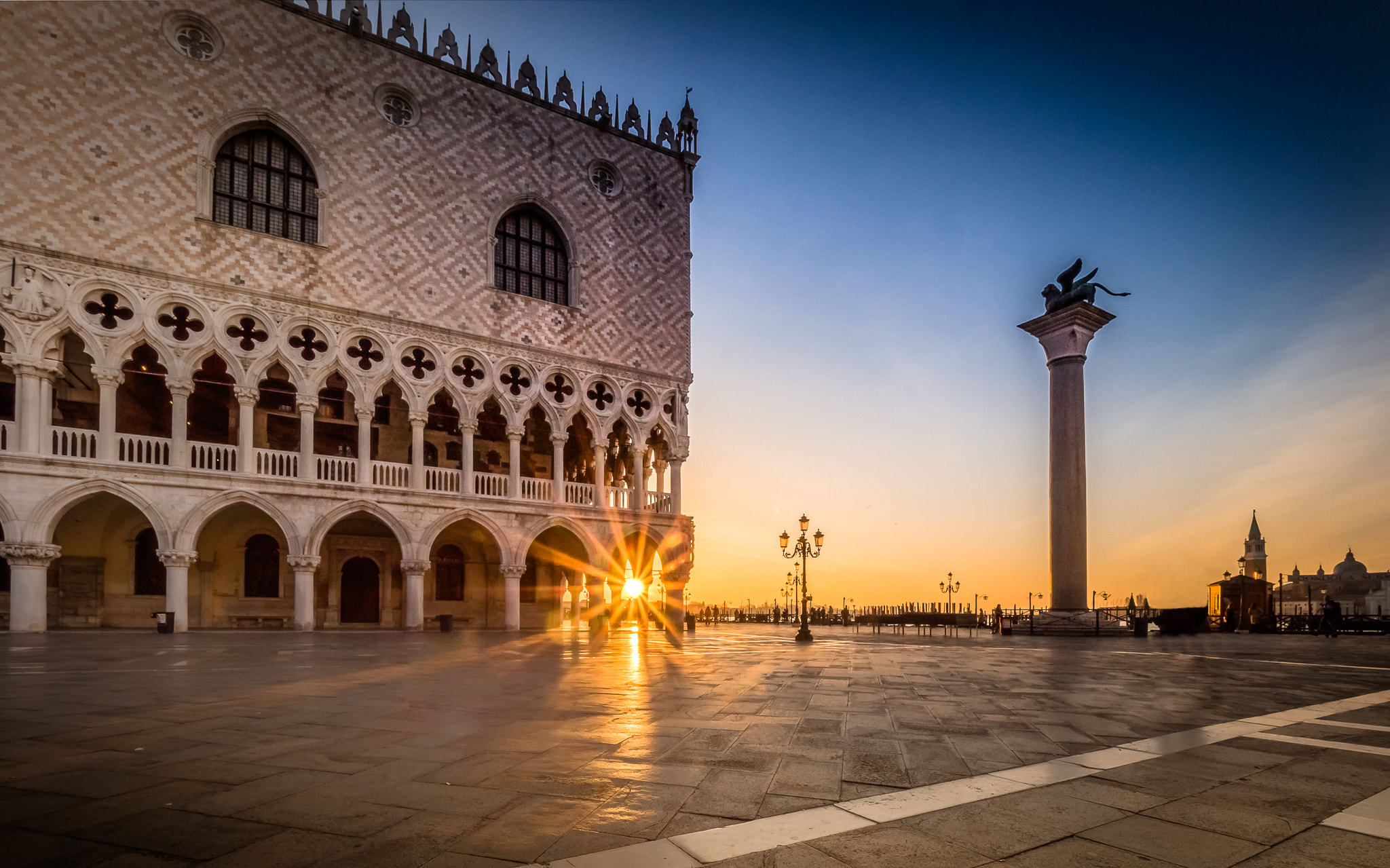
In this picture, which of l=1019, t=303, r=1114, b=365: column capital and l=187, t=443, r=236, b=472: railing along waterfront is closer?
l=187, t=443, r=236, b=472: railing along waterfront

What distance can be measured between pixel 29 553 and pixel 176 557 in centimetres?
311

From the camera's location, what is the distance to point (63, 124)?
20703 mm

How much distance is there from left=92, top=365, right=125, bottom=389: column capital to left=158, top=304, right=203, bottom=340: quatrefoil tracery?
1.73m

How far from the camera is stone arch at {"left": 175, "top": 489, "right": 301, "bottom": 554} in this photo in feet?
69.4

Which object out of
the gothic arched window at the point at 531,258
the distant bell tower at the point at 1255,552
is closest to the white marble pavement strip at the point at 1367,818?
the gothic arched window at the point at 531,258

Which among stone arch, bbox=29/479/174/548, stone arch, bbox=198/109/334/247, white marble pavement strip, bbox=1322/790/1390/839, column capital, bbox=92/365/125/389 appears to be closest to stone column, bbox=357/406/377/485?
stone arch, bbox=29/479/174/548

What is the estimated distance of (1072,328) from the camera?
79.8 ft

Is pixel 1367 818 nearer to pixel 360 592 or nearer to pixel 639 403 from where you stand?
pixel 639 403

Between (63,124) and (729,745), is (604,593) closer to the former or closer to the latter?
(63,124)

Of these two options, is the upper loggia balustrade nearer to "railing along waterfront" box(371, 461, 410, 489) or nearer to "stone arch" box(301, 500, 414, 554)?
"railing along waterfront" box(371, 461, 410, 489)

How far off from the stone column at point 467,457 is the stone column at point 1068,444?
19.4 meters

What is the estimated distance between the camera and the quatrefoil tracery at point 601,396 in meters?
29.8

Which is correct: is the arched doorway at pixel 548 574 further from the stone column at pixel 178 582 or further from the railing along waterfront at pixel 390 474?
the stone column at pixel 178 582

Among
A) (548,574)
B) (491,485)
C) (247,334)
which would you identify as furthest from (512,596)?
(247,334)
